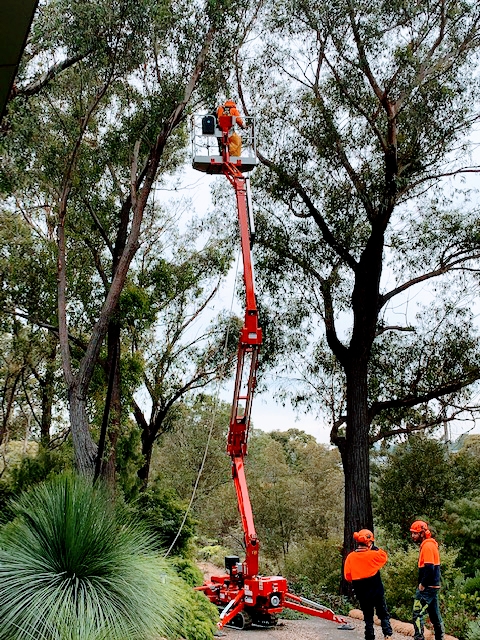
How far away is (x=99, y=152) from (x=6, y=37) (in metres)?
11.6

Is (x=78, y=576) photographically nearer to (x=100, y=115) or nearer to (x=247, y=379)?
(x=247, y=379)

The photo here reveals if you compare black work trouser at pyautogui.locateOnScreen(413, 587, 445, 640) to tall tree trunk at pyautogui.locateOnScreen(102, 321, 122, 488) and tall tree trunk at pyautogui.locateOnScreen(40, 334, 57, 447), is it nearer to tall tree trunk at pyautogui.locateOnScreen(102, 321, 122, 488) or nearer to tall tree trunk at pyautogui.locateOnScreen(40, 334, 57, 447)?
tall tree trunk at pyautogui.locateOnScreen(102, 321, 122, 488)

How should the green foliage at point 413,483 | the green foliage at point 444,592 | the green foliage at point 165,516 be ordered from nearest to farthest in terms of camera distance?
the green foliage at point 444,592
the green foliage at point 165,516
the green foliage at point 413,483

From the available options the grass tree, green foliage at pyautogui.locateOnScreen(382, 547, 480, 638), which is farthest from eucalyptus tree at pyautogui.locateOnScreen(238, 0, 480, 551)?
the grass tree

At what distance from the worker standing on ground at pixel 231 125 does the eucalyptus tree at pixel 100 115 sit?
171 centimetres

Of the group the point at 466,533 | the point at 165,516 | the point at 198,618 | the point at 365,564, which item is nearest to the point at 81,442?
the point at 165,516

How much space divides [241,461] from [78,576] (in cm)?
567

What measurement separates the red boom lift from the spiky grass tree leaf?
13.9 ft

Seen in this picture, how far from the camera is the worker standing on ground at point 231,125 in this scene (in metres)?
10.8

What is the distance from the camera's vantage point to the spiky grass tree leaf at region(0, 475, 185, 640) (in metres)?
4.76

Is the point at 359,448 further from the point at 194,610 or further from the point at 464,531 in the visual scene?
the point at 194,610

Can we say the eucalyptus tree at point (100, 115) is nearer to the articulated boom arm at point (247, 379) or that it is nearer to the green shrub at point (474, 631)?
the articulated boom arm at point (247, 379)

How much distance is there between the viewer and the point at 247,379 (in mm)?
10758

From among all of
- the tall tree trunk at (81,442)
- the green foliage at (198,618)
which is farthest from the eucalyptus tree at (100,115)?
the green foliage at (198,618)
